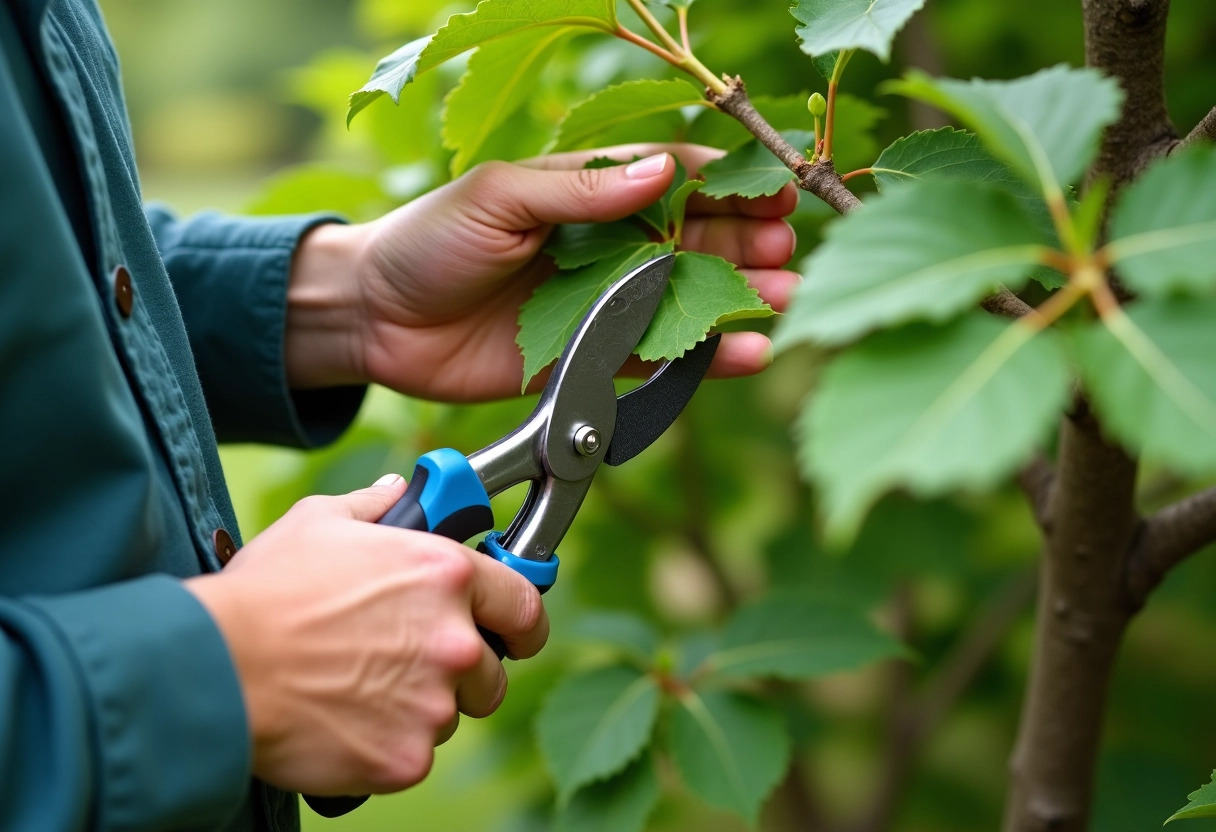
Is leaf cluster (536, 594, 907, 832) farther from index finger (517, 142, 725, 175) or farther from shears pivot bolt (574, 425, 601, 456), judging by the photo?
index finger (517, 142, 725, 175)

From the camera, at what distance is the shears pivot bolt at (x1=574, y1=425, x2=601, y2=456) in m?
0.63

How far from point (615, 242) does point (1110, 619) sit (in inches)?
16.2

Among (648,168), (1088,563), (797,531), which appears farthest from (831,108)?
(797,531)

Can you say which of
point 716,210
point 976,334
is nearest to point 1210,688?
point 716,210

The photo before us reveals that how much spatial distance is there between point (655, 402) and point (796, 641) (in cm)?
35

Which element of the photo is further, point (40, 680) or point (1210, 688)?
point (1210, 688)

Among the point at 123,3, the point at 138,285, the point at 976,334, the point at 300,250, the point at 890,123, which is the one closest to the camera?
the point at 976,334

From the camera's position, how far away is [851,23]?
1.58 ft

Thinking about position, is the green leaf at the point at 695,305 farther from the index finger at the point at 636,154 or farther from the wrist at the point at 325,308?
the wrist at the point at 325,308

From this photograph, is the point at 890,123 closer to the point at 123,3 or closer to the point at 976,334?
the point at 976,334

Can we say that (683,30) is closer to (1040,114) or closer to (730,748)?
(1040,114)

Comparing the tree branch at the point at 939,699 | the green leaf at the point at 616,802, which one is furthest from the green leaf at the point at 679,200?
the tree branch at the point at 939,699

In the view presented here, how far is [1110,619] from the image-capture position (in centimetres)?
68

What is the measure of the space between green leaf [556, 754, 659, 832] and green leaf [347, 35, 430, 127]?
1.84 ft
